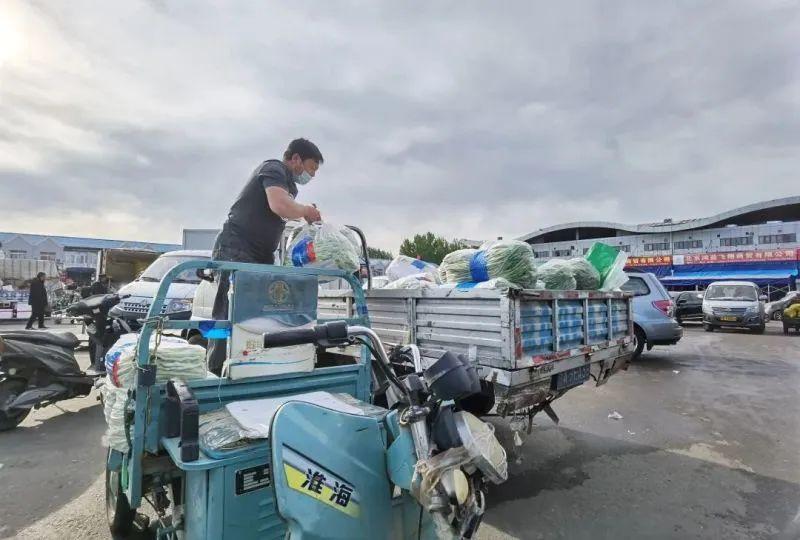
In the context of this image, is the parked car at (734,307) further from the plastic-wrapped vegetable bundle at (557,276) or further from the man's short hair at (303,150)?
the man's short hair at (303,150)

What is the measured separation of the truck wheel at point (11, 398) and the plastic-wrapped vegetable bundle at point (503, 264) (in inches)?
198

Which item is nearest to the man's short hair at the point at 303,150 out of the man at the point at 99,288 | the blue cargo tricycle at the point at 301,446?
the blue cargo tricycle at the point at 301,446

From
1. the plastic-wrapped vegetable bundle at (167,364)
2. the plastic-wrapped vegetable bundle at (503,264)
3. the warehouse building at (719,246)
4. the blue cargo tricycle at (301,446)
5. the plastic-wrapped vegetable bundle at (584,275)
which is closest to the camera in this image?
the blue cargo tricycle at (301,446)

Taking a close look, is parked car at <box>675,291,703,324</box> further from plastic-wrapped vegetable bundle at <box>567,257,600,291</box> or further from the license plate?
the license plate

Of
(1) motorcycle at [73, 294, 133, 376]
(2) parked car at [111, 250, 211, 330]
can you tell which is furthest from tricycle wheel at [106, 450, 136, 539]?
(2) parked car at [111, 250, 211, 330]

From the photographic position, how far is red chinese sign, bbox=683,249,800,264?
2728 centimetres

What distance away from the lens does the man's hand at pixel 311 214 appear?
115 inches

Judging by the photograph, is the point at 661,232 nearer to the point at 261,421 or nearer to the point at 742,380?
the point at 742,380

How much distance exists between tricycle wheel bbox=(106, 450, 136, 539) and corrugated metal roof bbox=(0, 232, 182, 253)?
107 feet

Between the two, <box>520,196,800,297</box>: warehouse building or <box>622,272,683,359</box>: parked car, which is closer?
<box>622,272,683,359</box>: parked car

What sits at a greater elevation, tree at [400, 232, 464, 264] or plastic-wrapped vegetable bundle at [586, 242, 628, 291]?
tree at [400, 232, 464, 264]

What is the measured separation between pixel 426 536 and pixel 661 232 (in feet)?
131

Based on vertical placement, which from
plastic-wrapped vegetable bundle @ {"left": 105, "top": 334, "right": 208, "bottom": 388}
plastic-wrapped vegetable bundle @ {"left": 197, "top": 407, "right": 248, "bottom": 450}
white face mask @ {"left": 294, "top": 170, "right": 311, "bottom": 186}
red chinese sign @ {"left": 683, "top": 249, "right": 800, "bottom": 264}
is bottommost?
plastic-wrapped vegetable bundle @ {"left": 197, "top": 407, "right": 248, "bottom": 450}

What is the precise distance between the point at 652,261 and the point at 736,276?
559 centimetres
